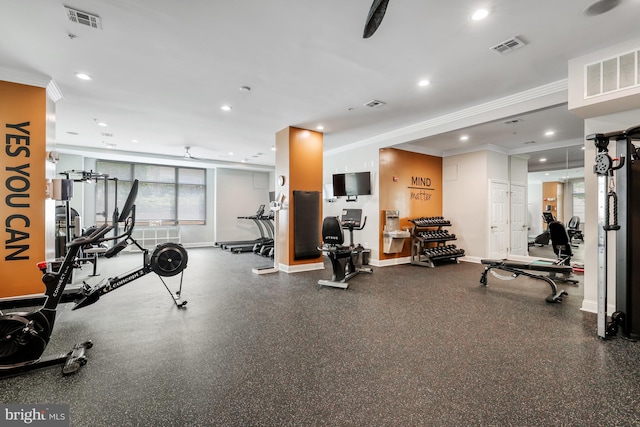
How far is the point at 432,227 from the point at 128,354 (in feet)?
23.8

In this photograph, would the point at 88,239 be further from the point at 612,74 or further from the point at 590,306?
the point at 590,306

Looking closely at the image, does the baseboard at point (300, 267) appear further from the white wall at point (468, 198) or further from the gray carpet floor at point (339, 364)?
the white wall at point (468, 198)

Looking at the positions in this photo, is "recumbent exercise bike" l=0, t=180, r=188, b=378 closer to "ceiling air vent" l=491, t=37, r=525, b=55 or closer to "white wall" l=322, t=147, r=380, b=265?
"ceiling air vent" l=491, t=37, r=525, b=55

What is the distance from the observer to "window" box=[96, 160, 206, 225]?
378 inches

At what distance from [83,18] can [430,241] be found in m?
7.33

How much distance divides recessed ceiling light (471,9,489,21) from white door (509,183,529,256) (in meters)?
6.69

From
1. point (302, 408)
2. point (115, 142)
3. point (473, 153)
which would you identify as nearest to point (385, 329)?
point (302, 408)

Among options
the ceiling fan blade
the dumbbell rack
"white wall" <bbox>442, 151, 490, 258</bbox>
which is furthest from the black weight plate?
"white wall" <bbox>442, 151, 490, 258</bbox>

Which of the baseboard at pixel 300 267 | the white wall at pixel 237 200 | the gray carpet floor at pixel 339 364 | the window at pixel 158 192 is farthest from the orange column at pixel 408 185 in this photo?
the window at pixel 158 192

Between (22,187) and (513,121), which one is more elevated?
(513,121)

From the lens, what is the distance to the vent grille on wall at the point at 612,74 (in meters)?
3.16

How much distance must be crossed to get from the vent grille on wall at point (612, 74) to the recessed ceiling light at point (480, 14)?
68.8 inches

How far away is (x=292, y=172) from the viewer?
6348mm

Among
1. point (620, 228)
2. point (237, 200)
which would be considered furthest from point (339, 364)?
point (237, 200)
